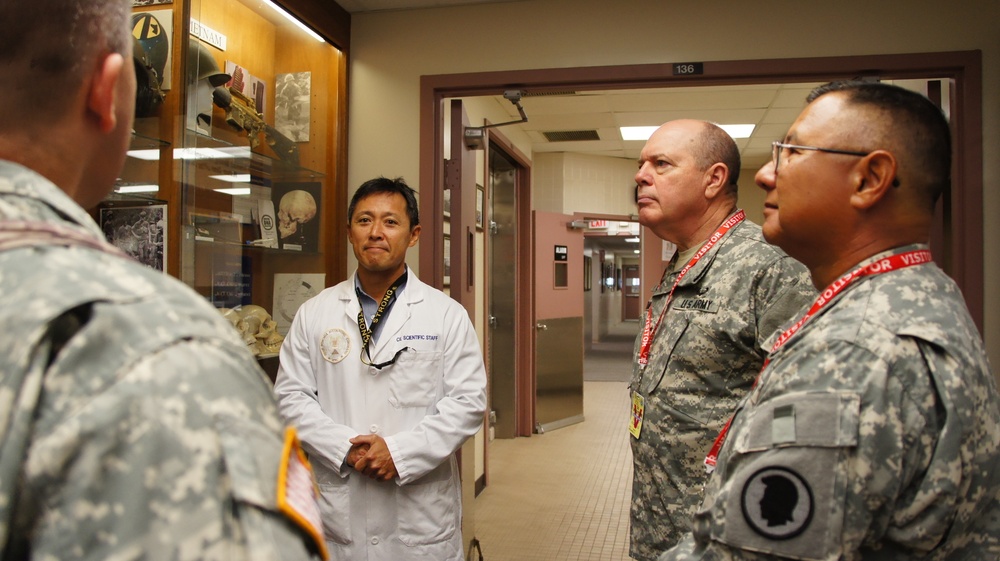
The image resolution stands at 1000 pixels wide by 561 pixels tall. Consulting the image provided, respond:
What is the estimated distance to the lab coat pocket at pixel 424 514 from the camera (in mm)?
1980

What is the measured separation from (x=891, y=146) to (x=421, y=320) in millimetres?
1451

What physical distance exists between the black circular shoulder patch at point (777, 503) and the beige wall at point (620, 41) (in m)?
2.52

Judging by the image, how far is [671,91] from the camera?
5320mm

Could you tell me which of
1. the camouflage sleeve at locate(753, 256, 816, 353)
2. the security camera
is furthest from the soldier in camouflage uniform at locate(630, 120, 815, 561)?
the security camera

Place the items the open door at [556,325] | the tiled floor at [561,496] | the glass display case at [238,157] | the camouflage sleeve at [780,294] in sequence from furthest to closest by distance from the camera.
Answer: the open door at [556,325] → the tiled floor at [561,496] → the glass display case at [238,157] → the camouflage sleeve at [780,294]

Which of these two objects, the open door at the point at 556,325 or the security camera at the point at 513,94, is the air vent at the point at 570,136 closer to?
the open door at the point at 556,325

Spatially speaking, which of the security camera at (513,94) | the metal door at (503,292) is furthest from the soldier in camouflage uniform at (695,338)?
the metal door at (503,292)

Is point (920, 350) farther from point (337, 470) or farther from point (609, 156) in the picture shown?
point (609, 156)

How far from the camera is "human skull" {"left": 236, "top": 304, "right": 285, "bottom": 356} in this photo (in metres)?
2.77

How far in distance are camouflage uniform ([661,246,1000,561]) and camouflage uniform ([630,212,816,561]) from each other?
0.79 meters

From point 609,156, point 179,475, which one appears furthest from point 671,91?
point 179,475

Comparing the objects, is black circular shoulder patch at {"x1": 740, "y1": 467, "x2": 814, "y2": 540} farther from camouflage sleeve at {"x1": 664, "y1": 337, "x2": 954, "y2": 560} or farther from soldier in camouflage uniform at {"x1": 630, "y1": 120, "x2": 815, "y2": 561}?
soldier in camouflage uniform at {"x1": 630, "y1": 120, "x2": 815, "y2": 561}

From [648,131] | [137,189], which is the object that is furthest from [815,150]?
[648,131]

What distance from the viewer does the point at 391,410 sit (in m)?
2.08
